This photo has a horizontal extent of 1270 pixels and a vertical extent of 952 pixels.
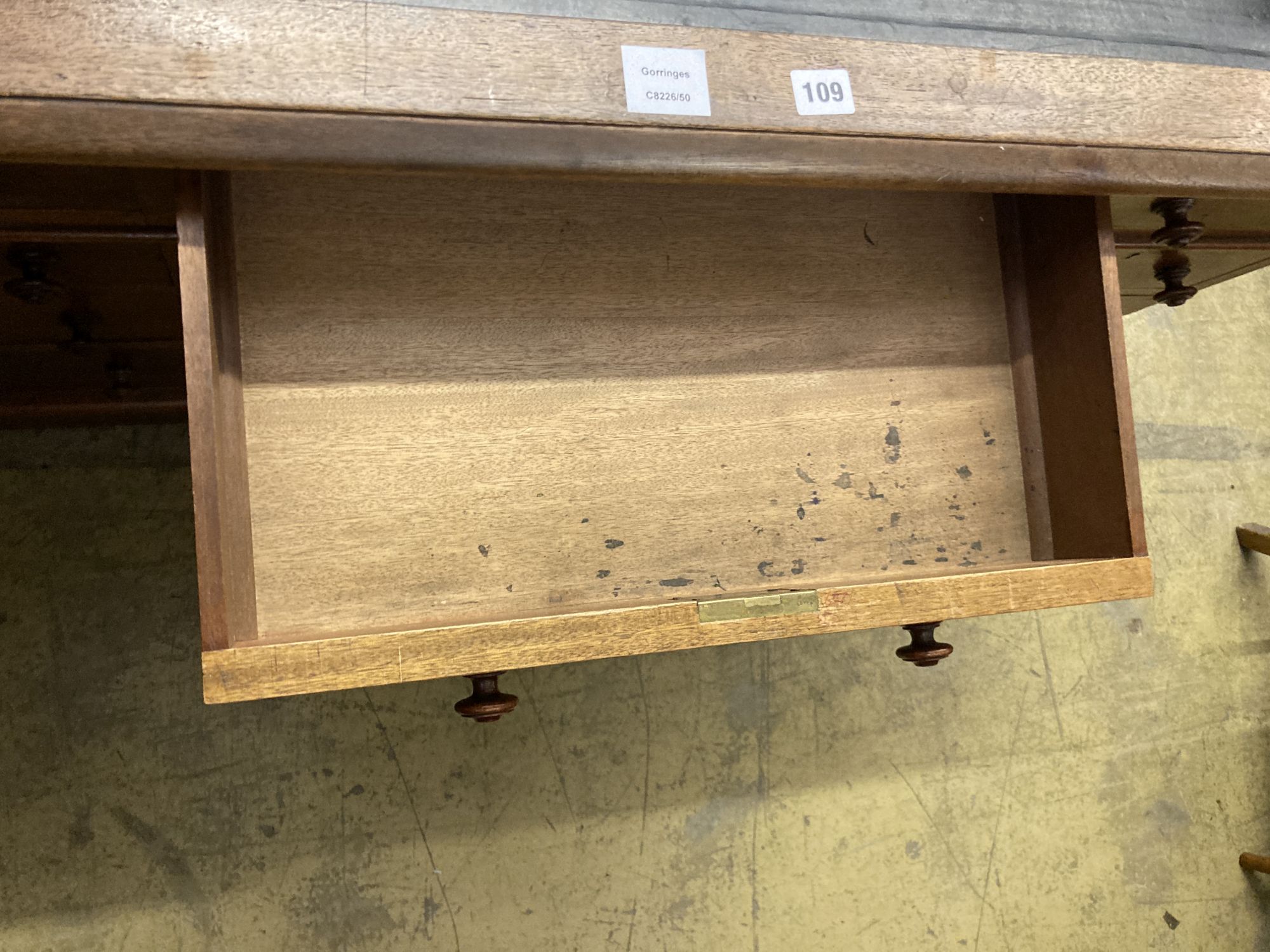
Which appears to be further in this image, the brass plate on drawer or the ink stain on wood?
the ink stain on wood

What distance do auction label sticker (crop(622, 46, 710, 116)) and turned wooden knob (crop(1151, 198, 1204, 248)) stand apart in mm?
491

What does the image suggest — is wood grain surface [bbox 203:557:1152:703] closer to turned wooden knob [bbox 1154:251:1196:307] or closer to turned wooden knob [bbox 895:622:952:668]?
turned wooden knob [bbox 895:622:952:668]

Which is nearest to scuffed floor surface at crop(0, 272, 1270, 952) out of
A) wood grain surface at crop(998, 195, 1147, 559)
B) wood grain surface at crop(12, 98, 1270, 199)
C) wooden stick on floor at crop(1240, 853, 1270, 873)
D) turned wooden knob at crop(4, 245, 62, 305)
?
wooden stick on floor at crop(1240, 853, 1270, 873)

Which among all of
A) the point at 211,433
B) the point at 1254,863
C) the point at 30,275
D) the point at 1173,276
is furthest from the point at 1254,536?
the point at 30,275

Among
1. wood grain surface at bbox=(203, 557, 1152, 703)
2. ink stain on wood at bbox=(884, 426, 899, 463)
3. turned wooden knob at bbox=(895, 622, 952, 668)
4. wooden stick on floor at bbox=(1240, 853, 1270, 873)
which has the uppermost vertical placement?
ink stain on wood at bbox=(884, 426, 899, 463)

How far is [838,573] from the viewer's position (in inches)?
37.2

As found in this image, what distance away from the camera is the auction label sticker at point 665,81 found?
0.73 meters

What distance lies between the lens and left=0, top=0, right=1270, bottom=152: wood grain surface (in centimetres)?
64

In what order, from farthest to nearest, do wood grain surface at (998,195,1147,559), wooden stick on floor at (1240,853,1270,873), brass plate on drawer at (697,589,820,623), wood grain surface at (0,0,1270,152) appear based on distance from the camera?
1. wooden stick on floor at (1240,853,1270,873)
2. wood grain surface at (998,195,1147,559)
3. brass plate on drawer at (697,589,820,623)
4. wood grain surface at (0,0,1270,152)

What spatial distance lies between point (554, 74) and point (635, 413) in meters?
0.32

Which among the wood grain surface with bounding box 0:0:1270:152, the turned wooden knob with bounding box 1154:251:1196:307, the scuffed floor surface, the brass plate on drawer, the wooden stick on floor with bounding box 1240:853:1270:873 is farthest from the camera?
the wooden stick on floor with bounding box 1240:853:1270:873

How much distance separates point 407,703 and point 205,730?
26 cm

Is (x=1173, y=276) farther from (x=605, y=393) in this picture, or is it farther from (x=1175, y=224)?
(x=605, y=393)

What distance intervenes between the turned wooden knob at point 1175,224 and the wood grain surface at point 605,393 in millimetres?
161
